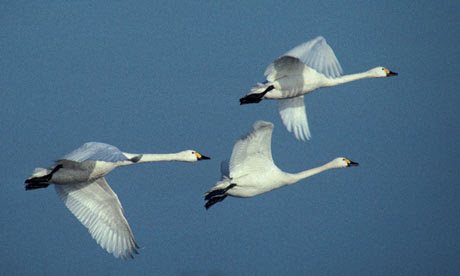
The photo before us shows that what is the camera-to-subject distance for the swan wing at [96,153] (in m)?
22.0

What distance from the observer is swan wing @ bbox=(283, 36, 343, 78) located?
78.0ft

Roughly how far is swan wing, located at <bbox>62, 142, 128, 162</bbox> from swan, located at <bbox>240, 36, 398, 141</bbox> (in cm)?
484

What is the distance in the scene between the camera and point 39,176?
78.7ft

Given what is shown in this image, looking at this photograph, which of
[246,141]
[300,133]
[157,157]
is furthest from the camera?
[300,133]

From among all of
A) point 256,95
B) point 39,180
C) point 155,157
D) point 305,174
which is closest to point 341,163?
point 305,174

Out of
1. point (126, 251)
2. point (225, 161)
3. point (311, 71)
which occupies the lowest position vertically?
point (126, 251)

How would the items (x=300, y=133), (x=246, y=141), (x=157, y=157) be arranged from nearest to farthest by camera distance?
(x=246, y=141), (x=157, y=157), (x=300, y=133)

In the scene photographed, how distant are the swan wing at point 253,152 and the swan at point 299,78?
1996mm

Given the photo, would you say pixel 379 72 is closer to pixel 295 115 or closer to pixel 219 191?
pixel 295 115

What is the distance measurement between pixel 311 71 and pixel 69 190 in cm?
727

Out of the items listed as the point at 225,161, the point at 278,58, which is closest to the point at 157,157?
the point at 225,161

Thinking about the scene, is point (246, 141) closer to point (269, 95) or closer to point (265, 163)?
point (265, 163)

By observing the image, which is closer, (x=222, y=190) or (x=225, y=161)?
(x=222, y=190)

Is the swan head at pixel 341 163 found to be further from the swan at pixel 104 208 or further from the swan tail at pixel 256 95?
the swan at pixel 104 208
